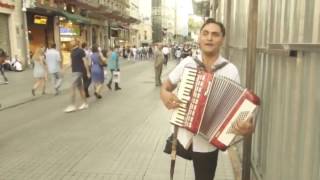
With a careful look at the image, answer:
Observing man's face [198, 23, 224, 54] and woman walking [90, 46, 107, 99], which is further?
woman walking [90, 46, 107, 99]

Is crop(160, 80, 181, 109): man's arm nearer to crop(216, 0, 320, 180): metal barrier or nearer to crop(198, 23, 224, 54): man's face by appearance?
crop(198, 23, 224, 54): man's face

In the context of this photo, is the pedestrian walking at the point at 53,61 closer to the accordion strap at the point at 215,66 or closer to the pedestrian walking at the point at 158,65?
the pedestrian walking at the point at 158,65

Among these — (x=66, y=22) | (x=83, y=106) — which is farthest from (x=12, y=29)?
(x=83, y=106)

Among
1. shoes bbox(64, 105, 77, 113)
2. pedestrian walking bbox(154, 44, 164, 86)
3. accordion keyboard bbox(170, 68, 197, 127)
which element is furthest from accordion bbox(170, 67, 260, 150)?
pedestrian walking bbox(154, 44, 164, 86)

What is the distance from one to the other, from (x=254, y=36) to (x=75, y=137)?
4529 mm

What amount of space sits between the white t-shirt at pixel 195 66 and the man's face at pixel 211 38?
0.12m

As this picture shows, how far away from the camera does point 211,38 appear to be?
3672 mm

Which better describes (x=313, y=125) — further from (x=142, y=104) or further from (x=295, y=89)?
(x=142, y=104)

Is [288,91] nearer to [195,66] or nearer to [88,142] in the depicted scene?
[195,66]

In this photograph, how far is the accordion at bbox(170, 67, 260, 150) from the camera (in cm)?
338

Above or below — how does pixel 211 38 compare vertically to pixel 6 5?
below

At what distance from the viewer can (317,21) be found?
8.97ft

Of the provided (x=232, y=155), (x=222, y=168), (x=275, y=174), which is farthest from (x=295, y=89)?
(x=232, y=155)

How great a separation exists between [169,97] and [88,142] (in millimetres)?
4594
